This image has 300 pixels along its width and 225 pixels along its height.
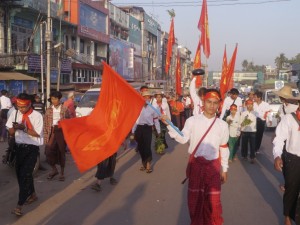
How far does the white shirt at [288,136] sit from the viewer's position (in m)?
4.64

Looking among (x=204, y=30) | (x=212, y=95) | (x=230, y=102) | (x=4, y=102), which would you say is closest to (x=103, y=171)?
(x=212, y=95)

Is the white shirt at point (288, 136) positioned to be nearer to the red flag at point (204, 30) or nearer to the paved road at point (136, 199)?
the paved road at point (136, 199)

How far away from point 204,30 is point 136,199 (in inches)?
391

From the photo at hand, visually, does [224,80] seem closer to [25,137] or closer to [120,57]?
[25,137]

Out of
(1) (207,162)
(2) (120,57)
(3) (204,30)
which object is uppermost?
(2) (120,57)

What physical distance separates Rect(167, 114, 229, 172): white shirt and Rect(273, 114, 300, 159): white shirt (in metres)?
0.67

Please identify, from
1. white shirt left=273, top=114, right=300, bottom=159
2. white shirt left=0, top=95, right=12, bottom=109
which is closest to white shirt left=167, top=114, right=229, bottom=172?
white shirt left=273, top=114, right=300, bottom=159

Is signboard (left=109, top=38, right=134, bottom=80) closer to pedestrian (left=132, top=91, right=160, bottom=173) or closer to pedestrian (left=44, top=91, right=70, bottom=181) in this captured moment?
pedestrian (left=132, top=91, right=160, bottom=173)

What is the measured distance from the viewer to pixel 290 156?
15.6 ft

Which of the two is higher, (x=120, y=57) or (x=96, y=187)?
(x=120, y=57)

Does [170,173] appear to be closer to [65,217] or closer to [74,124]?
[65,217]

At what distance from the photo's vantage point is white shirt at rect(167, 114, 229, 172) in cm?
436

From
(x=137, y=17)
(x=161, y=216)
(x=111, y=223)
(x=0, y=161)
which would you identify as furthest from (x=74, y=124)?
(x=137, y=17)

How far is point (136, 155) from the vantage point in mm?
11258
